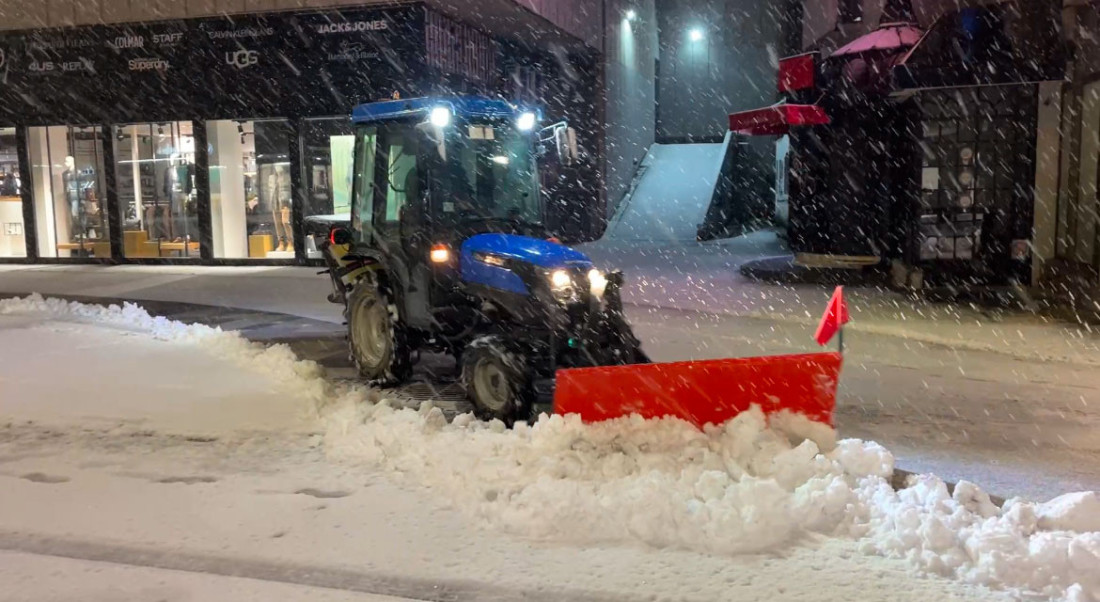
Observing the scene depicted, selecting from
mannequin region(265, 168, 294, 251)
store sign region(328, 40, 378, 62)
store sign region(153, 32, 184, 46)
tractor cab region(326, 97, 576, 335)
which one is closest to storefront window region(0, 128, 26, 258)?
store sign region(153, 32, 184, 46)

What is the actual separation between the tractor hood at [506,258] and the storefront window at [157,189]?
14552 millimetres

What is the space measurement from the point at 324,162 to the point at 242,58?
259cm

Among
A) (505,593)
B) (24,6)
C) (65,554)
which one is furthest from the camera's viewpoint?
(24,6)

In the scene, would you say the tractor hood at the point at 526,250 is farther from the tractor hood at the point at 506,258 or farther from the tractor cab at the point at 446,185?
the tractor cab at the point at 446,185

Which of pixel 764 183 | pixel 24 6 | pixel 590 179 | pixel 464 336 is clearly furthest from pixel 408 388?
pixel 764 183

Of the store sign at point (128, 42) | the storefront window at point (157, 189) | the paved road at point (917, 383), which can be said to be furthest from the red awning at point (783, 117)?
the store sign at point (128, 42)

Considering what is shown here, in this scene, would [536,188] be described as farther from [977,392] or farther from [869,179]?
[869,179]

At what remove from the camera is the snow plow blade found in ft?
18.8

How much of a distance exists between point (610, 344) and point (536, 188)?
1.56 m

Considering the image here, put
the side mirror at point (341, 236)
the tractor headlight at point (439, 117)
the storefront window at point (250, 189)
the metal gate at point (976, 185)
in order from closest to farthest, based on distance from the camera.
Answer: the tractor headlight at point (439, 117) → the side mirror at point (341, 236) → the metal gate at point (976, 185) → the storefront window at point (250, 189)

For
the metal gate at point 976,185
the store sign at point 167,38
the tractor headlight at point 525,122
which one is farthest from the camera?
the store sign at point 167,38

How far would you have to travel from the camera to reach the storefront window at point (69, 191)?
66.7 feet

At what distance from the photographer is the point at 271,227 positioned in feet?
65.0

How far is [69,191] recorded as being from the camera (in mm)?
20859
